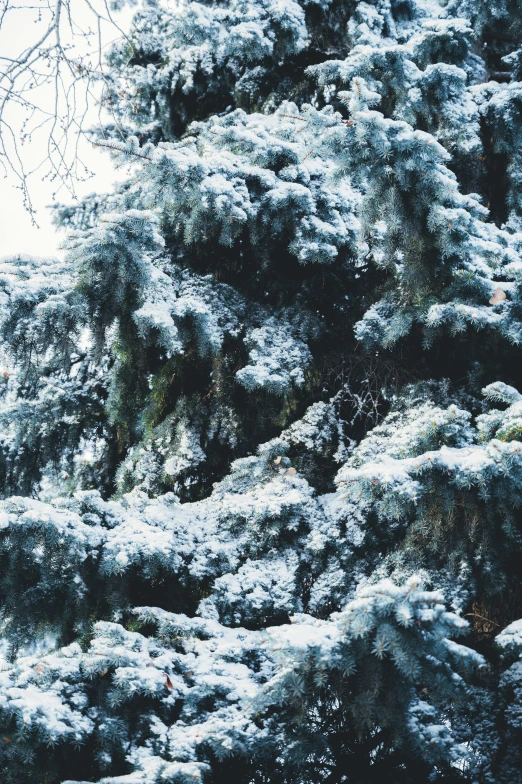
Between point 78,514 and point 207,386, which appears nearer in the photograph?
point 78,514

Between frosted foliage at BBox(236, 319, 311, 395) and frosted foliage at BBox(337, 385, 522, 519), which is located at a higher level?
frosted foliage at BBox(236, 319, 311, 395)

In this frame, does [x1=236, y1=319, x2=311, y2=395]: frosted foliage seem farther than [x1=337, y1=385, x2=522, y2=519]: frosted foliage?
Yes

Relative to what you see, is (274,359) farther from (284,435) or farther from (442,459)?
(442,459)

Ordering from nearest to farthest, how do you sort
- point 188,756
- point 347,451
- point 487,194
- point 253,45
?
point 188,756 < point 347,451 < point 487,194 < point 253,45

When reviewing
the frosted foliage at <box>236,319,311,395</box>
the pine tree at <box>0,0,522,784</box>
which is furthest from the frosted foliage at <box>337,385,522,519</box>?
the frosted foliage at <box>236,319,311,395</box>

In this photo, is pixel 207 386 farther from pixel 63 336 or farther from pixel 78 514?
pixel 78 514

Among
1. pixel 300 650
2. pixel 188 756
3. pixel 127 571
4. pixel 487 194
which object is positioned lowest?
pixel 188 756

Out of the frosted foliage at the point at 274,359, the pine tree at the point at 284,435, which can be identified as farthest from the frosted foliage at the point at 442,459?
the frosted foliage at the point at 274,359

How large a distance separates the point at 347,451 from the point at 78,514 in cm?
169

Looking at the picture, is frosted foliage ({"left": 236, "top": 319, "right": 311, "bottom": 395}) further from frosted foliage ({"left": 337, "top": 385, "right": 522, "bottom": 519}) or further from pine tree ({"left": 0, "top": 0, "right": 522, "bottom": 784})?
frosted foliage ({"left": 337, "top": 385, "right": 522, "bottom": 519})

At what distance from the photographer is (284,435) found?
4.02m

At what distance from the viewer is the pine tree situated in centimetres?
237

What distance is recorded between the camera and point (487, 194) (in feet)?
16.0

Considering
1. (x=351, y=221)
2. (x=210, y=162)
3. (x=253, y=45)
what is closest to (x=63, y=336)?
(x=210, y=162)
